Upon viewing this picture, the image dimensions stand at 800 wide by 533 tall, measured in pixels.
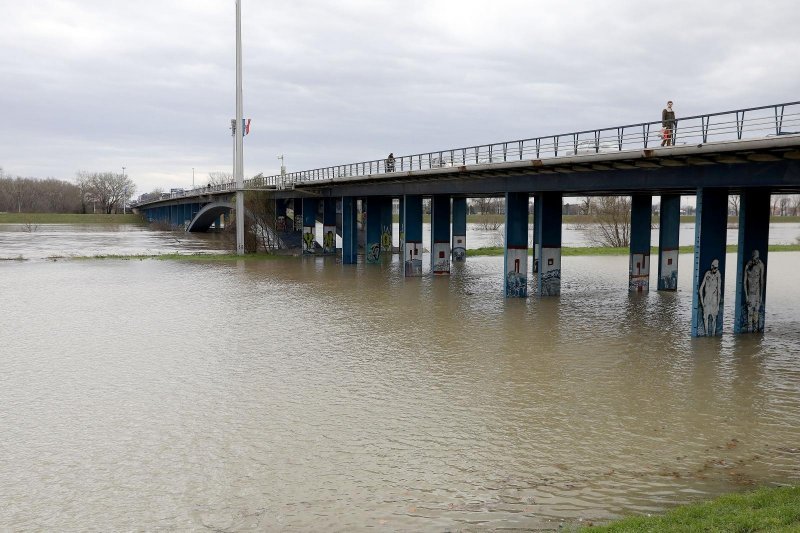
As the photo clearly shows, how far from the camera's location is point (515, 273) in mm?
35125

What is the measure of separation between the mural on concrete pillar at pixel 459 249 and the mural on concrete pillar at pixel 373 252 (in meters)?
6.66

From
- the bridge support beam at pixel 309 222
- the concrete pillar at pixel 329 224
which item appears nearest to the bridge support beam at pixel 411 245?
the concrete pillar at pixel 329 224

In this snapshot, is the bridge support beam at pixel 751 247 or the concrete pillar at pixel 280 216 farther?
the concrete pillar at pixel 280 216

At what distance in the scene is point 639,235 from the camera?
37969mm

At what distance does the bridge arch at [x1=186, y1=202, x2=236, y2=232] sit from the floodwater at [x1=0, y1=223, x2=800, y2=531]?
58.7m

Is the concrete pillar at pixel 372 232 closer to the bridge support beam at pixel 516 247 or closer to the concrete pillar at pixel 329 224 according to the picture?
the concrete pillar at pixel 329 224

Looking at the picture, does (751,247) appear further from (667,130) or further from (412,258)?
(412,258)

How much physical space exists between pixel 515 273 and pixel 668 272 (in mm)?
8946

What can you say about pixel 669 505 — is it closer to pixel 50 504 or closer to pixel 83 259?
pixel 50 504

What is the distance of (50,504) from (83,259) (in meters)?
48.3

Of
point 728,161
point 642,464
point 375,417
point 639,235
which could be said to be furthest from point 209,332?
point 639,235

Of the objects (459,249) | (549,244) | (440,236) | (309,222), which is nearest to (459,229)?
(459,249)

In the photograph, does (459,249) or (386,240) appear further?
(386,240)

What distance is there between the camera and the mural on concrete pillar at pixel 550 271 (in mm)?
35312
